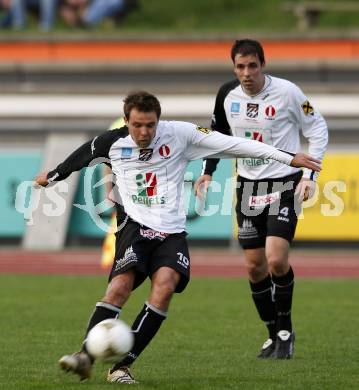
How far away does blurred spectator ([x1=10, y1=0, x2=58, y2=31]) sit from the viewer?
30906 millimetres

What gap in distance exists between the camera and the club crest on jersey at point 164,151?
8.17m

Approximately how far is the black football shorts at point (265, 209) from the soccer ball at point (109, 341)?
2.42m

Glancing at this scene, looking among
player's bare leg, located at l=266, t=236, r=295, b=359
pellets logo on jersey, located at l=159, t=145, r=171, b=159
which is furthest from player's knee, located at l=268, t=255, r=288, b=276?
pellets logo on jersey, located at l=159, t=145, r=171, b=159

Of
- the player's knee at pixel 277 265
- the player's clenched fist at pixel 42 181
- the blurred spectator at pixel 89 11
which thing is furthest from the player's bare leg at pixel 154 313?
the blurred spectator at pixel 89 11

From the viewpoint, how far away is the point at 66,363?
7387 millimetres

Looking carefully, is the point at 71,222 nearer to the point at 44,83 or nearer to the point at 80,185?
the point at 80,185

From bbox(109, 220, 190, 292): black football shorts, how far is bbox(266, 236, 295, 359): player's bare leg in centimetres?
146

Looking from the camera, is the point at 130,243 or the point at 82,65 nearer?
the point at 130,243

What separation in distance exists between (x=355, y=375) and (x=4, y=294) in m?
7.71

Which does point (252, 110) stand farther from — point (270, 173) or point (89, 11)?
point (89, 11)

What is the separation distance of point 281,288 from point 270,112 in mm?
1458

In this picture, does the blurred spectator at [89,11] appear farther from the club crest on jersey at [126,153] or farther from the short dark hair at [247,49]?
the club crest on jersey at [126,153]

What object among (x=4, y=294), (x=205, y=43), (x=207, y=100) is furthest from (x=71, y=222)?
(x=4, y=294)

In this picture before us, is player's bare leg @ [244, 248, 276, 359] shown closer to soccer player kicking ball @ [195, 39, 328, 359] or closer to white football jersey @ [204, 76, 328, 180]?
soccer player kicking ball @ [195, 39, 328, 359]
